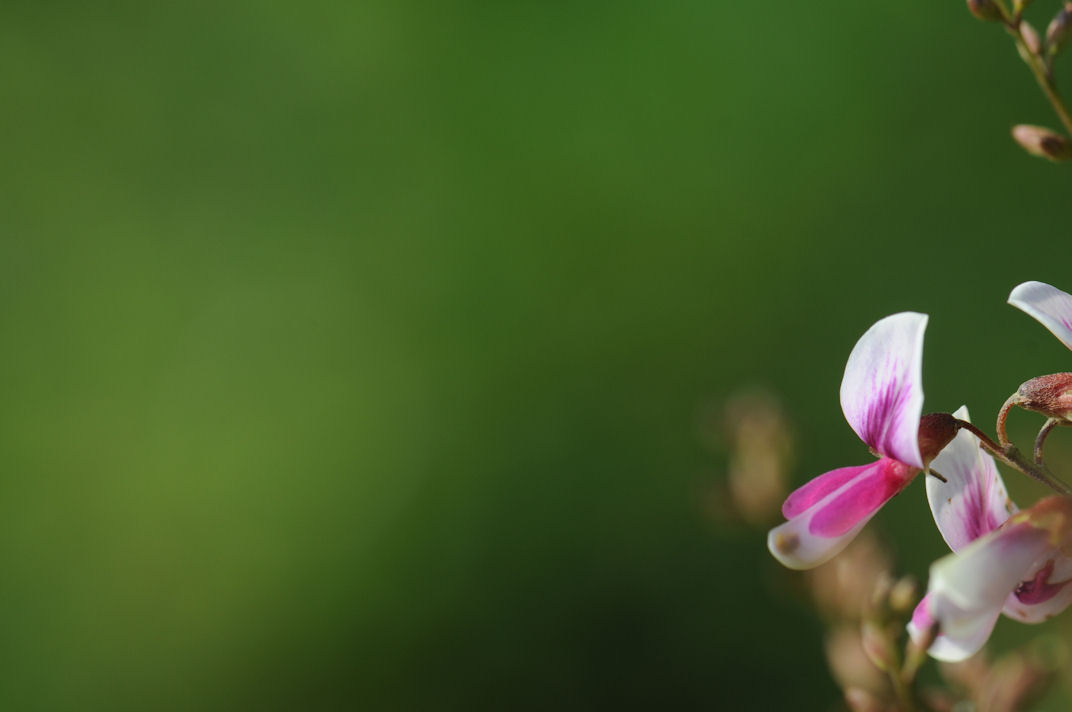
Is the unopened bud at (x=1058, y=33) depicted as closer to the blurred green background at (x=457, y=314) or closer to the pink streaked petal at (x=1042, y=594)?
the pink streaked petal at (x=1042, y=594)

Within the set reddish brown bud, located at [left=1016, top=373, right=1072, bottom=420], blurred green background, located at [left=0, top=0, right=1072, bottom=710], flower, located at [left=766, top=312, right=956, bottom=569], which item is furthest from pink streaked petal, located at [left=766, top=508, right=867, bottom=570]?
blurred green background, located at [left=0, top=0, right=1072, bottom=710]

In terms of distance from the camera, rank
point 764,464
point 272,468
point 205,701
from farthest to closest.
→ point 272,468 < point 205,701 < point 764,464

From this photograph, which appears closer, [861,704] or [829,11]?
[861,704]

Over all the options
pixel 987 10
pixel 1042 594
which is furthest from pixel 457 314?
pixel 1042 594

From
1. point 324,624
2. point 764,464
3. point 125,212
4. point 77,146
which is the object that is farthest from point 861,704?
point 77,146

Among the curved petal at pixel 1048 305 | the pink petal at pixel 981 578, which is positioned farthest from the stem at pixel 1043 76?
the pink petal at pixel 981 578

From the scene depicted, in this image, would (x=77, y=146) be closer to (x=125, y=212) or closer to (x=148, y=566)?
(x=125, y=212)

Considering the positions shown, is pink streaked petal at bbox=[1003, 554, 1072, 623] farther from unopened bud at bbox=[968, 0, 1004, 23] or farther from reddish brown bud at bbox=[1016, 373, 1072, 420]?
unopened bud at bbox=[968, 0, 1004, 23]
